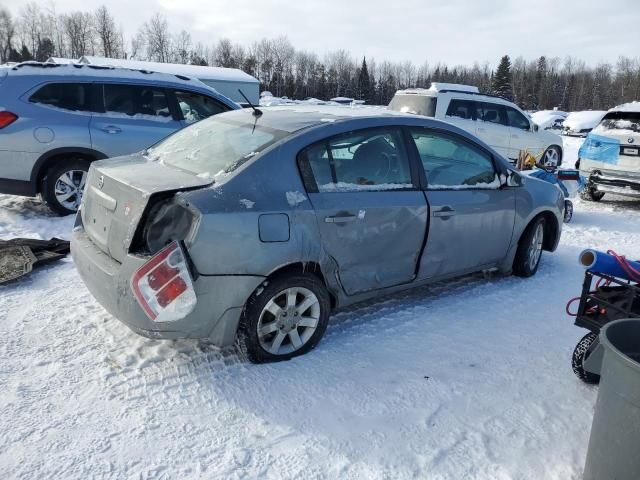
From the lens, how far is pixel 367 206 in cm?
357

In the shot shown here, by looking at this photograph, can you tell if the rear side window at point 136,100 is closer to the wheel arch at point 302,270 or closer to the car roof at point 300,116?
the car roof at point 300,116

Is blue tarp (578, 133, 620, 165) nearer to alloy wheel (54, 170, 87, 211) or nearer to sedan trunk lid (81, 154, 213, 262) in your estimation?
sedan trunk lid (81, 154, 213, 262)

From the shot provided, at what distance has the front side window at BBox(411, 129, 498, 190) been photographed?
409 centimetres

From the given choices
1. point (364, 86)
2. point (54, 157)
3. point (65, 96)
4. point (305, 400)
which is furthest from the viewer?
point (364, 86)

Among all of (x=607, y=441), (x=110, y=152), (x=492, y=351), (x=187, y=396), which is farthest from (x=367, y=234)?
(x=110, y=152)

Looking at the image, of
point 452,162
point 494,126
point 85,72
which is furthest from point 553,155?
point 85,72

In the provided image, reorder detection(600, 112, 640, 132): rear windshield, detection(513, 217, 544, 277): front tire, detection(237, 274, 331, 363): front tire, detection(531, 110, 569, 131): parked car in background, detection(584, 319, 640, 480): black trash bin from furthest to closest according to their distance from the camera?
1. detection(531, 110, 569, 131): parked car in background
2. detection(600, 112, 640, 132): rear windshield
3. detection(513, 217, 544, 277): front tire
4. detection(237, 274, 331, 363): front tire
5. detection(584, 319, 640, 480): black trash bin

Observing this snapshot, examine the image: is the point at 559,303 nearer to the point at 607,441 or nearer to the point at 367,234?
the point at 367,234

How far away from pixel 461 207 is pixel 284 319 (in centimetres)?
182

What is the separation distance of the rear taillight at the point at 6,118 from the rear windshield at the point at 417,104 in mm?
7725

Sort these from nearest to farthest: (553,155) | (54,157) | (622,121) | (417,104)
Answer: (54,157), (622,121), (417,104), (553,155)

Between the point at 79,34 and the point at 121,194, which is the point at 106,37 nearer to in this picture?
the point at 79,34

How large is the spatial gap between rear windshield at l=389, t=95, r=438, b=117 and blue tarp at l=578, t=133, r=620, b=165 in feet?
11.2

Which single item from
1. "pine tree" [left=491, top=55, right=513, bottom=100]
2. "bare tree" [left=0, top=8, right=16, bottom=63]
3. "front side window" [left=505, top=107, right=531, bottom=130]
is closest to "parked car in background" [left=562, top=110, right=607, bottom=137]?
"front side window" [left=505, top=107, right=531, bottom=130]
